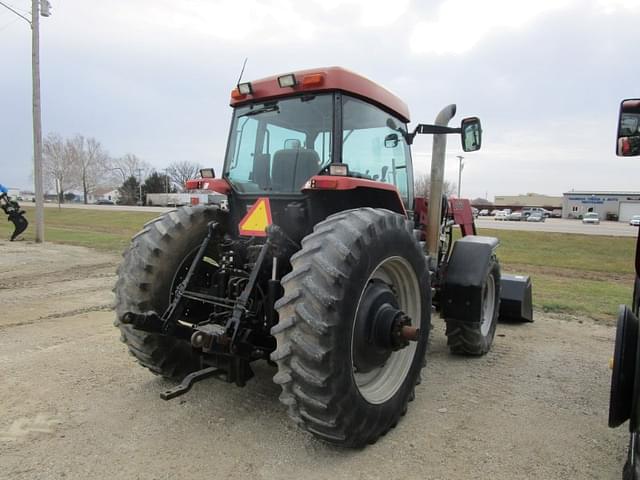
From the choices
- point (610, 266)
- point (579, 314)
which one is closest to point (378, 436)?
point (579, 314)

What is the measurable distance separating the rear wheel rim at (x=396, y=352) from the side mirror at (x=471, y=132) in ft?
5.82

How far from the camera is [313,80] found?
10.8ft

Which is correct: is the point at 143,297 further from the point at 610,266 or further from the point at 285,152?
the point at 610,266

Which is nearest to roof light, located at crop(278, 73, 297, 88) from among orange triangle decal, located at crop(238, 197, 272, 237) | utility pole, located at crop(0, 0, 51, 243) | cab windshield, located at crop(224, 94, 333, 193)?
cab windshield, located at crop(224, 94, 333, 193)

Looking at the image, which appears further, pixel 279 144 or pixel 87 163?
pixel 87 163

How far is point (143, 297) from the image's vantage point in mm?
3412

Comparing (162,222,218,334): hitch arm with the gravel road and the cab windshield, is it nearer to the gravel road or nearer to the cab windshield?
the cab windshield

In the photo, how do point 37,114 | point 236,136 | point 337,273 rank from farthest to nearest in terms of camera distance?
point 37,114 < point 236,136 < point 337,273

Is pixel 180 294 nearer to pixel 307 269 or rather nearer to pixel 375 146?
pixel 307 269

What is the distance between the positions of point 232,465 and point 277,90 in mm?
2660

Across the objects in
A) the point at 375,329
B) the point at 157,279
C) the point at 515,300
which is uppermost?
the point at 157,279

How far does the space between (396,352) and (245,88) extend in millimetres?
2390

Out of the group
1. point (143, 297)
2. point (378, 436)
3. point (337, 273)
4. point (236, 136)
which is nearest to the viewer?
point (337, 273)

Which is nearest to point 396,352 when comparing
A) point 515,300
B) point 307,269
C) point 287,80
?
point 307,269
